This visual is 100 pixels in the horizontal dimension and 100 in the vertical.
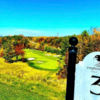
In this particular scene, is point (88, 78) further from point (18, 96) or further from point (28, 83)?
point (28, 83)

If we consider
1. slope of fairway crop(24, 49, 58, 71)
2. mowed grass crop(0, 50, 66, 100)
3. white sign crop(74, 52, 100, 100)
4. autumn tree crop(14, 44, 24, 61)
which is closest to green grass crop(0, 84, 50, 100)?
mowed grass crop(0, 50, 66, 100)

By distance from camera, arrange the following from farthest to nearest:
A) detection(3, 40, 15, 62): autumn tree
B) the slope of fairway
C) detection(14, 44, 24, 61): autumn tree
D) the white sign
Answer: detection(14, 44, 24, 61): autumn tree
detection(3, 40, 15, 62): autumn tree
the slope of fairway
the white sign

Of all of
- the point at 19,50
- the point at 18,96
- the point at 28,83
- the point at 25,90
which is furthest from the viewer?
the point at 19,50

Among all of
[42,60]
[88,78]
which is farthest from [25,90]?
[88,78]

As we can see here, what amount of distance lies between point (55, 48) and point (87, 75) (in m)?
6.04

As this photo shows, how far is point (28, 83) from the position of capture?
18.2 feet

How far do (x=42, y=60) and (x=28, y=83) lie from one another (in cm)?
220

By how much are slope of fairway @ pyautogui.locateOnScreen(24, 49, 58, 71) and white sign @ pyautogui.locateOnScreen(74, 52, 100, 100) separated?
511 cm

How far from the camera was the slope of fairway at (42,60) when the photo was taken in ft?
22.9

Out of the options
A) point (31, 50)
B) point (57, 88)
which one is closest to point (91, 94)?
point (57, 88)

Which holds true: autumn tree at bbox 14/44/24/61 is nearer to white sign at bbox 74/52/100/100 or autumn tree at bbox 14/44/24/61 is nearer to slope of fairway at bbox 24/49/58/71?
slope of fairway at bbox 24/49/58/71

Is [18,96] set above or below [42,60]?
below

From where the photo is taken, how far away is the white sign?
163 centimetres

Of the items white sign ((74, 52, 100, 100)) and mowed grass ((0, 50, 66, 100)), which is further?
mowed grass ((0, 50, 66, 100))
